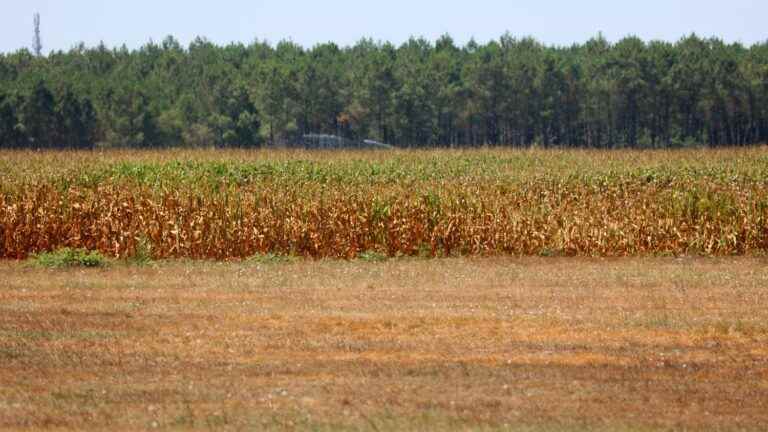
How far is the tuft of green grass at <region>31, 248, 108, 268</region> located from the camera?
2031cm

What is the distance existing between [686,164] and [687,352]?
1024 inches

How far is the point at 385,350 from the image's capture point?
485 inches

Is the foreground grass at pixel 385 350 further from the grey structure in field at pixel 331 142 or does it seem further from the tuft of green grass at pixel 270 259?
the grey structure in field at pixel 331 142

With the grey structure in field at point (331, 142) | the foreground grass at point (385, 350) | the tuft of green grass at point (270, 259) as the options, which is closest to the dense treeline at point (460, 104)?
the grey structure in field at point (331, 142)

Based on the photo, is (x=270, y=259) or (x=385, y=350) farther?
(x=270, y=259)

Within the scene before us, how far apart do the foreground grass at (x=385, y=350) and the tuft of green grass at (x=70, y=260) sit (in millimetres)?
877

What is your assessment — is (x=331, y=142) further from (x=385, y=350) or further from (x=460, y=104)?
(x=385, y=350)

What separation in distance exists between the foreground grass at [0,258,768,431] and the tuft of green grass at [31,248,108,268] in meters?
Answer: 0.88

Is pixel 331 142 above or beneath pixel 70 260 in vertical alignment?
above

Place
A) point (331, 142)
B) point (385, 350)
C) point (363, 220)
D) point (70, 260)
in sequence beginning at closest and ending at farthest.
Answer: point (385, 350) → point (70, 260) → point (363, 220) → point (331, 142)

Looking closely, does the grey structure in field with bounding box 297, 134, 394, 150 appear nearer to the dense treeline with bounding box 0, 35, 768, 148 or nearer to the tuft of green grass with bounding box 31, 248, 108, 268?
the dense treeline with bounding box 0, 35, 768, 148

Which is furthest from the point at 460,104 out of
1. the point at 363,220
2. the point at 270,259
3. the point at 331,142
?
the point at 270,259

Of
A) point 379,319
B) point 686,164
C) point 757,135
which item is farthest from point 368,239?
point 757,135

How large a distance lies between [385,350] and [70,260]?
31.7 feet
